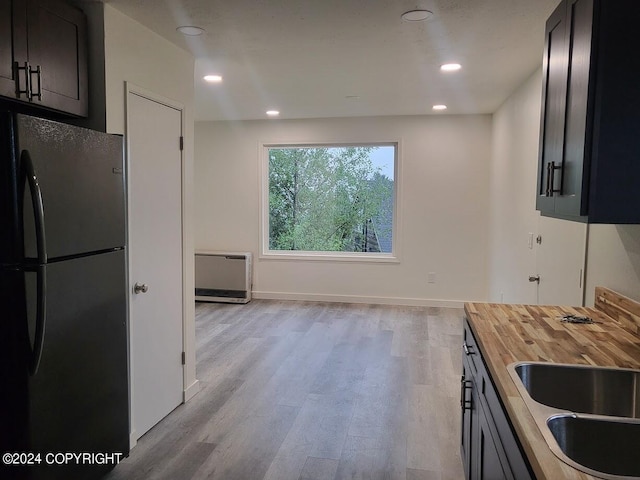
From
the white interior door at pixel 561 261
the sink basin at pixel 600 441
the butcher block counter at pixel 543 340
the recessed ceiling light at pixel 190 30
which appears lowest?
the sink basin at pixel 600 441

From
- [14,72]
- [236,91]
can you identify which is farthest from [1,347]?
[236,91]

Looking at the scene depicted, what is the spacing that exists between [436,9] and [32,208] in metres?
2.15

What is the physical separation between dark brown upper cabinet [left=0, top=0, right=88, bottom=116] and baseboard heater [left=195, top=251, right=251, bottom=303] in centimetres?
395

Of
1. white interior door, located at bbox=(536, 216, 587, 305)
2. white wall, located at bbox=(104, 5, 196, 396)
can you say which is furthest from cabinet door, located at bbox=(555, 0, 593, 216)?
white wall, located at bbox=(104, 5, 196, 396)

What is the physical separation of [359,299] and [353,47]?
149 inches

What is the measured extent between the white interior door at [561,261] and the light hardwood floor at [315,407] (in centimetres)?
98

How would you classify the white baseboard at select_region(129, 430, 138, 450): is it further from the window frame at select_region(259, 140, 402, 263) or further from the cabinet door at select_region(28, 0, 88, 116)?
the window frame at select_region(259, 140, 402, 263)

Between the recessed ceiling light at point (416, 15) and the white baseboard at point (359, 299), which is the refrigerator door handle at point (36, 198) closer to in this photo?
the recessed ceiling light at point (416, 15)

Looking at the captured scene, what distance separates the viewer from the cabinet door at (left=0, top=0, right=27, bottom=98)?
1.91m

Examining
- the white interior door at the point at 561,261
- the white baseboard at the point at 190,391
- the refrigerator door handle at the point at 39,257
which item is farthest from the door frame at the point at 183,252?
the white interior door at the point at 561,261

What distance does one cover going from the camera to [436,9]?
2484 millimetres

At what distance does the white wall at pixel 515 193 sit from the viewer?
3.75m

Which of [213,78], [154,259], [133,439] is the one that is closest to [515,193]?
[213,78]

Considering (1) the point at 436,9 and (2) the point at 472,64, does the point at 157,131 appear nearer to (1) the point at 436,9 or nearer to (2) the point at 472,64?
(1) the point at 436,9
